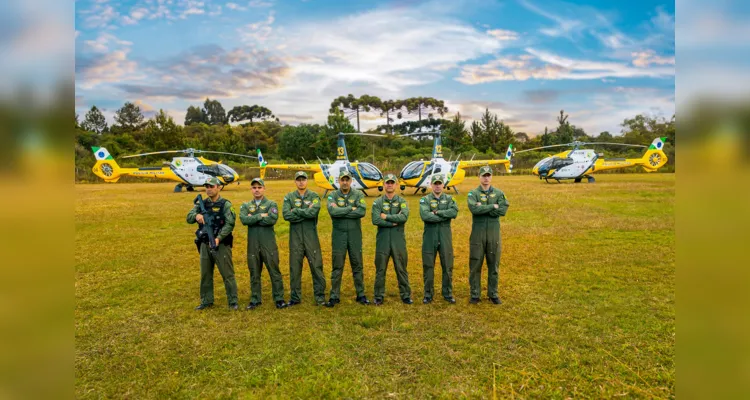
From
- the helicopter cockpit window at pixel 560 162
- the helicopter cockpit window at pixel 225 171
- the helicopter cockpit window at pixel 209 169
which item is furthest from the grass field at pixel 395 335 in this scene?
the helicopter cockpit window at pixel 560 162

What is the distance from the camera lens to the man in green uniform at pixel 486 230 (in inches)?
246

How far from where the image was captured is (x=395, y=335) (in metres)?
5.31

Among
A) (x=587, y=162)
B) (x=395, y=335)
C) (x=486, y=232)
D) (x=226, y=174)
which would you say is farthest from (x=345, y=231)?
(x=587, y=162)

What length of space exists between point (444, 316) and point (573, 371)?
1.95 meters

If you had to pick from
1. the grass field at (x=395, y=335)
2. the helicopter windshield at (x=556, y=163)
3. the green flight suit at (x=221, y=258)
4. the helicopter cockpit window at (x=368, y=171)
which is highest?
the helicopter windshield at (x=556, y=163)

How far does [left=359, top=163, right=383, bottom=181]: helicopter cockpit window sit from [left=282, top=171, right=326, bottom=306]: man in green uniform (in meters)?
14.4

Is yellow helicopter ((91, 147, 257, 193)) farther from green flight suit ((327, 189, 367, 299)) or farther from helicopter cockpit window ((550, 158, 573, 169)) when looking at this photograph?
helicopter cockpit window ((550, 158, 573, 169))

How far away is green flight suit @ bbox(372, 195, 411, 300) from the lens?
635 centimetres

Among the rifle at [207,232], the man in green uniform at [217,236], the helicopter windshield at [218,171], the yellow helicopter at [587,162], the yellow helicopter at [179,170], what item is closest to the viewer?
the rifle at [207,232]

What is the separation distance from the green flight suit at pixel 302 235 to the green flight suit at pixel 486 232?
252 cm

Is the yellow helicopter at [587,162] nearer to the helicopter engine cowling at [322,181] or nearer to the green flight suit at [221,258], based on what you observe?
the helicopter engine cowling at [322,181]
